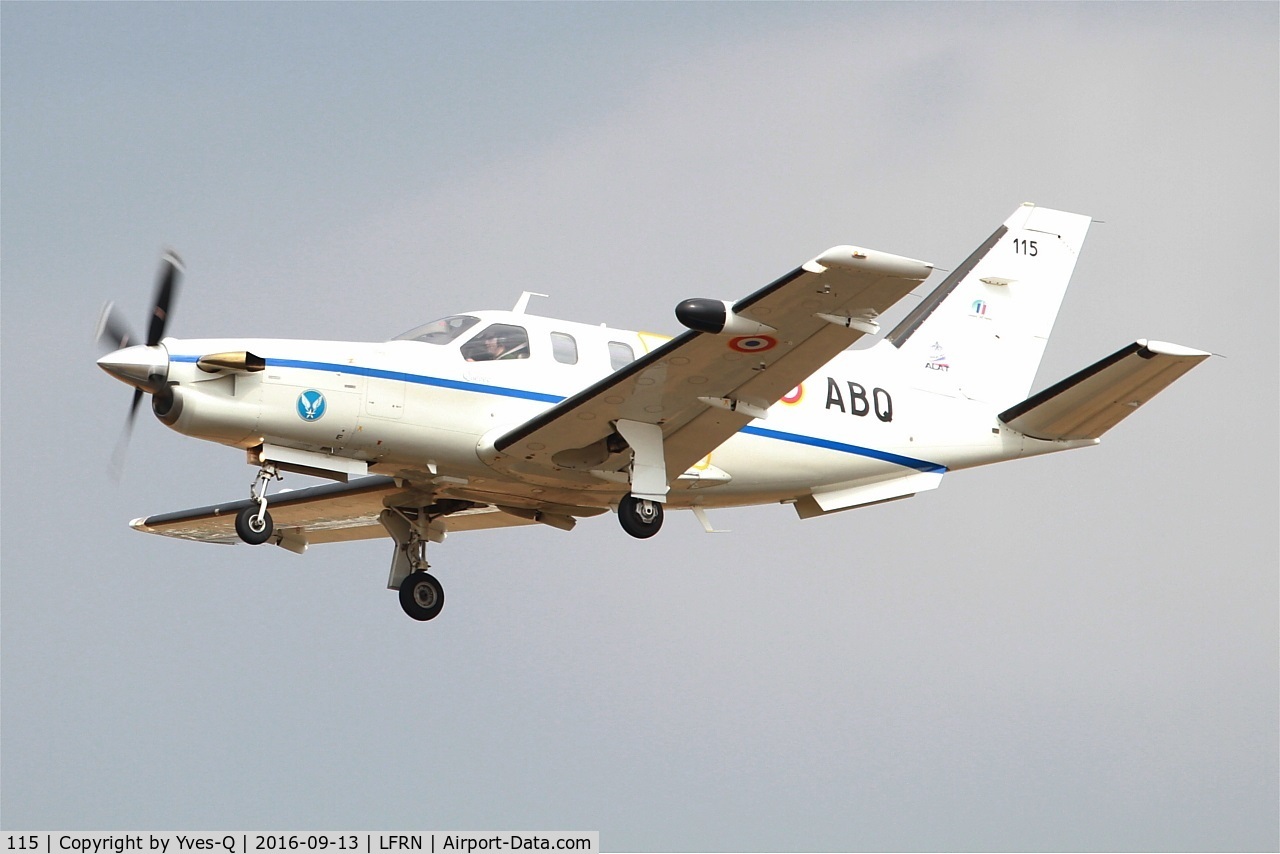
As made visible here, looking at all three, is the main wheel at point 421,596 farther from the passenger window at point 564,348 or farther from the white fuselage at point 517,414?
the passenger window at point 564,348

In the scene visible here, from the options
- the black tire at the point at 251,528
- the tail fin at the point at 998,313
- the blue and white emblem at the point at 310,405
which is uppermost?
the tail fin at the point at 998,313

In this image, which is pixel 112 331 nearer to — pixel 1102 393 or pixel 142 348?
pixel 142 348

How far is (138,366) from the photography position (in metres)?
21.4

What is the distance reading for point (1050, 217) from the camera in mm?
28094

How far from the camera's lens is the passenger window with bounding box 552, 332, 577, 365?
919 inches

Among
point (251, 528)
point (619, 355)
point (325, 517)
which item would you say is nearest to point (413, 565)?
point (325, 517)

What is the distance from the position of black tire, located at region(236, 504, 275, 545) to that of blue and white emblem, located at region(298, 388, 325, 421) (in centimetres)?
132

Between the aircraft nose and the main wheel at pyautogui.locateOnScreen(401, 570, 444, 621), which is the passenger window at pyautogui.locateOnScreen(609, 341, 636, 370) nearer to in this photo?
the main wheel at pyautogui.locateOnScreen(401, 570, 444, 621)

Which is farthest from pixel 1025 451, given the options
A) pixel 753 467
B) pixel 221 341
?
pixel 221 341

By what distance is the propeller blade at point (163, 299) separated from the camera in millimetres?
22719

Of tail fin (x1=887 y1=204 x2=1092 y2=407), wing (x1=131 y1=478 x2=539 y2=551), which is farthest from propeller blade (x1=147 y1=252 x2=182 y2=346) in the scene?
tail fin (x1=887 y1=204 x2=1092 y2=407)

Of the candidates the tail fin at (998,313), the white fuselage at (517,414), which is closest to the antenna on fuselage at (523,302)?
the white fuselage at (517,414)

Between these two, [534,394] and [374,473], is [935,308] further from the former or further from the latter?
[374,473]

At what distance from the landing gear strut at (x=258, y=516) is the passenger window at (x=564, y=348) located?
3.98 m
